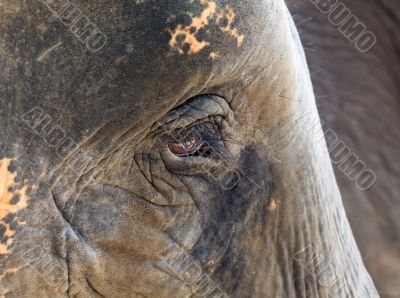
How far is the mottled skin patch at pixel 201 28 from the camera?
1524 mm

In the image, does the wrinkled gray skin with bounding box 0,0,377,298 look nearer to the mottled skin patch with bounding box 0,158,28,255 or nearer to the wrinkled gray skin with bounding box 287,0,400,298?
the mottled skin patch with bounding box 0,158,28,255

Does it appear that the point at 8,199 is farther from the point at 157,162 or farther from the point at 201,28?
the point at 201,28

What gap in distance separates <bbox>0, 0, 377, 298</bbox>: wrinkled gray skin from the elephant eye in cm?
2

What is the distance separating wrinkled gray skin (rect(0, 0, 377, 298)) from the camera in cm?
149

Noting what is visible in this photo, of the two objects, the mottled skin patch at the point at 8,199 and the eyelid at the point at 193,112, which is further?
the eyelid at the point at 193,112

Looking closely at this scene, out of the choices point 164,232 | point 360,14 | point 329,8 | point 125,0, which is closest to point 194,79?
point 125,0

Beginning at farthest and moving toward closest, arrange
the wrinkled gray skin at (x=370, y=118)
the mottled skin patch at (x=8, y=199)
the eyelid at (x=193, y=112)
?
the wrinkled gray skin at (x=370, y=118) → the eyelid at (x=193, y=112) → the mottled skin patch at (x=8, y=199)

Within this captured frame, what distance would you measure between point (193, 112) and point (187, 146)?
3.1 inches

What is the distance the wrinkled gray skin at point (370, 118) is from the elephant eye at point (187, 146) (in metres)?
2.99

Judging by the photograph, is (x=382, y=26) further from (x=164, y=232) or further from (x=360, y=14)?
(x=164, y=232)

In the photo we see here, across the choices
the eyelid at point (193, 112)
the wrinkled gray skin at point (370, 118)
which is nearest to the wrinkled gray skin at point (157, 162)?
the eyelid at point (193, 112)

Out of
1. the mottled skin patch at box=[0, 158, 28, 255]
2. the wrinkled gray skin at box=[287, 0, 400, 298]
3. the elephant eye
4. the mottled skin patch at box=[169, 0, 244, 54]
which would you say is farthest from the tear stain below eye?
the wrinkled gray skin at box=[287, 0, 400, 298]

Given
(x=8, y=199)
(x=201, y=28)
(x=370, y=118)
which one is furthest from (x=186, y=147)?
(x=370, y=118)

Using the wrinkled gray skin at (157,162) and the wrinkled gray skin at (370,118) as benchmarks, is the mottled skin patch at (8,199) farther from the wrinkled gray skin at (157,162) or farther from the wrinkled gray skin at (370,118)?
the wrinkled gray skin at (370,118)
